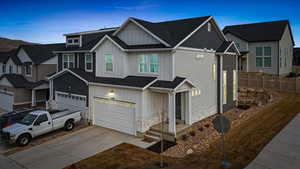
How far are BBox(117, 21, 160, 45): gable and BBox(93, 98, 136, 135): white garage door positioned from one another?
4.47 meters

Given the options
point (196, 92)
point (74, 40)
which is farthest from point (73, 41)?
point (196, 92)

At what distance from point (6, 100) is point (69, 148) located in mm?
16615

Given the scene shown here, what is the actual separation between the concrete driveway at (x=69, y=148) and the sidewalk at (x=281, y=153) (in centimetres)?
577

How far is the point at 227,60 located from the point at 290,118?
6686mm

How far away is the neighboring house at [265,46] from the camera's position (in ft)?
96.6

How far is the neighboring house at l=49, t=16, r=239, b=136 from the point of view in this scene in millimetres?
12906

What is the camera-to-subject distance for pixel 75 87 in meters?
16.5

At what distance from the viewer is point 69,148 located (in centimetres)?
1150

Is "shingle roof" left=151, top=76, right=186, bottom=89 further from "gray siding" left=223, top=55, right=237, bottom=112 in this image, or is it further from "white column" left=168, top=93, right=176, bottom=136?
"gray siding" left=223, top=55, right=237, bottom=112

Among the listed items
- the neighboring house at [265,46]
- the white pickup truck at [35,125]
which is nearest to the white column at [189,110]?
the white pickup truck at [35,125]

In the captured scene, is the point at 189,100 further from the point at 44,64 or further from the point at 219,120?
the point at 44,64

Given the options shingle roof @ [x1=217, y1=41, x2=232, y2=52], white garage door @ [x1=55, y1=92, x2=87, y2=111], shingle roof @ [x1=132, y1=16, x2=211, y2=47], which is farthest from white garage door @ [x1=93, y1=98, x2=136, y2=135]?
shingle roof @ [x1=217, y1=41, x2=232, y2=52]

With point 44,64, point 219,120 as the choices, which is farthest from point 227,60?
point 44,64

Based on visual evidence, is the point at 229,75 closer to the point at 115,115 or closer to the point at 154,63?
the point at 154,63
